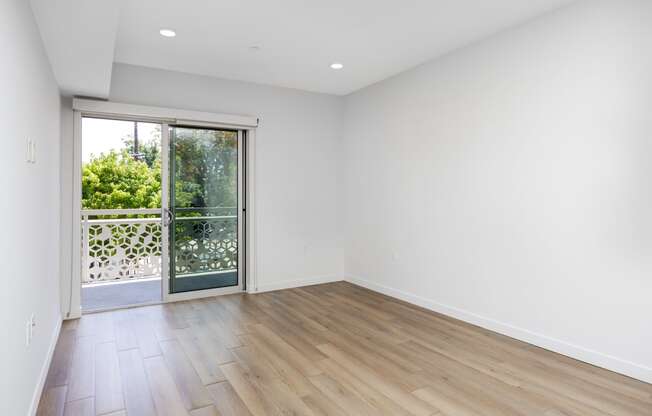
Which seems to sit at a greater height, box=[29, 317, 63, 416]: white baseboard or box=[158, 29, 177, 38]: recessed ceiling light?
box=[158, 29, 177, 38]: recessed ceiling light

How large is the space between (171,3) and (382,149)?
2.83 metres

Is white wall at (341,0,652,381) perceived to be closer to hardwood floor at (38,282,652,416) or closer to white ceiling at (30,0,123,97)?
hardwood floor at (38,282,652,416)

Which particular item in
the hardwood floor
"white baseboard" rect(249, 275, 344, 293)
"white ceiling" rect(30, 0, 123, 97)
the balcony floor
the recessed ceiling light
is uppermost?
the recessed ceiling light

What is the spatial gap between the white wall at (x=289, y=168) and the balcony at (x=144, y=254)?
52 cm

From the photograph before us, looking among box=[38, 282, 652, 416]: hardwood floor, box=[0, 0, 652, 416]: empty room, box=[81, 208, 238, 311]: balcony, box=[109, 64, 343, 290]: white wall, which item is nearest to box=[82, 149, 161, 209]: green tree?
box=[81, 208, 238, 311]: balcony

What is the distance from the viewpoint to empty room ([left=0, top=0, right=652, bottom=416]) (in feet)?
7.67

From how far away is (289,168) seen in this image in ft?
16.9

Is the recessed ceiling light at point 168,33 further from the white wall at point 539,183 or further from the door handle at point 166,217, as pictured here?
the white wall at point 539,183

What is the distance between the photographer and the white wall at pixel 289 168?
4676 mm

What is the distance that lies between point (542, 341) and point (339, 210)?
3100 millimetres

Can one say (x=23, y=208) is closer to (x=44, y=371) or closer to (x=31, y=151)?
(x=31, y=151)

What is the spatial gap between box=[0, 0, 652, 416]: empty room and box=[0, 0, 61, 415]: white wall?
0.03 m

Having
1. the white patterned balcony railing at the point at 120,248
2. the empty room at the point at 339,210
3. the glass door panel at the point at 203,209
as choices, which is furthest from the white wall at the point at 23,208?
the white patterned balcony railing at the point at 120,248

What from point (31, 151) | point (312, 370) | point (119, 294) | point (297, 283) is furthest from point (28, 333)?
point (297, 283)
